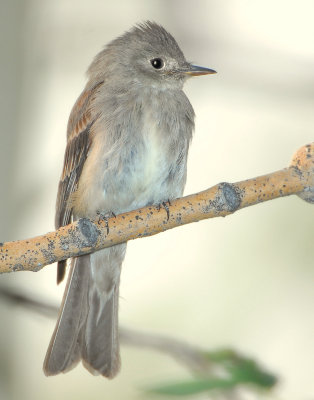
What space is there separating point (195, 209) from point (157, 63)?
62.6 inches

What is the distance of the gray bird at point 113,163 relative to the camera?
3.65 meters

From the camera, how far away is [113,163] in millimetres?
3637

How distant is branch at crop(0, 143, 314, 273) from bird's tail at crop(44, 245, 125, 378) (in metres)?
0.94

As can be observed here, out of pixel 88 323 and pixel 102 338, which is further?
pixel 88 323

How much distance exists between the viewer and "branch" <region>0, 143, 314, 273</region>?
2672 millimetres

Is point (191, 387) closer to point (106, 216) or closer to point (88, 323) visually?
point (106, 216)

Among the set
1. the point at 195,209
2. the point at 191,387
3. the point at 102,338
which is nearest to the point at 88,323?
the point at 102,338

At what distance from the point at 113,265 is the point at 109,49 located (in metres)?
1.34

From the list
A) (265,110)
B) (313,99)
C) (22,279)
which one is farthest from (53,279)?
(313,99)

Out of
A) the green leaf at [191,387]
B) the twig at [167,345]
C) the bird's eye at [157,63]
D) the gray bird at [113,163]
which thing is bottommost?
the green leaf at [191,387]

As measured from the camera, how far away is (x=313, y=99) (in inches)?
147

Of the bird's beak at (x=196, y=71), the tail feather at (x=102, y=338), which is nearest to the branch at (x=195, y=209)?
the tail feather at (x=102, y=338)

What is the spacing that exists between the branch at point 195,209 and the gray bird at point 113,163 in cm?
68

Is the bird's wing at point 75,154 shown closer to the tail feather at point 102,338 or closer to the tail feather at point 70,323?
the tail feather at point 70,323
